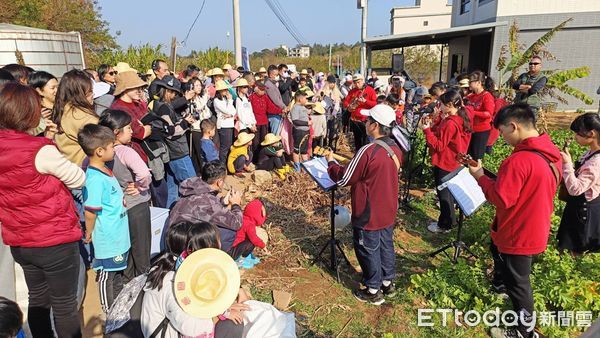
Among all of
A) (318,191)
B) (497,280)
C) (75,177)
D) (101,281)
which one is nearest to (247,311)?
(101,281)

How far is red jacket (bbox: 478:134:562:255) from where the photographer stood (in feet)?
9.77

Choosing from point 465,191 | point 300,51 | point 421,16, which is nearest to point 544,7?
point 465,191

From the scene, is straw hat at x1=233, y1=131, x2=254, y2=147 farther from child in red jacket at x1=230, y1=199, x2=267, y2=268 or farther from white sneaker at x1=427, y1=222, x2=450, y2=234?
white sneaker at x1=427, y1=222, x2=450, y2=234

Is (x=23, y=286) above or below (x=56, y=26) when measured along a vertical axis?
below

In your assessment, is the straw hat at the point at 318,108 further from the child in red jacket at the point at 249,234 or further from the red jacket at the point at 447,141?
the child in red jacket at the point at 249,234

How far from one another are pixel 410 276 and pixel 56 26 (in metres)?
24.0

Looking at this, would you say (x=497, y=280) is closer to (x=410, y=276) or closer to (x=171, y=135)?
(x=410, y=276)

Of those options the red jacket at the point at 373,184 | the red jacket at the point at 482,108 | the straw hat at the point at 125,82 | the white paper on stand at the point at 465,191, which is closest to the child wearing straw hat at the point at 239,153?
the straw hat at the point at 125,82

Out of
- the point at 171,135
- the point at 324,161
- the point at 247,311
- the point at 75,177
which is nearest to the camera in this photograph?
the point at 75,177

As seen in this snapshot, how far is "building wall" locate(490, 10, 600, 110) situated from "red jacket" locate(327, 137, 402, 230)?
13866mm

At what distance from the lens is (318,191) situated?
682cm

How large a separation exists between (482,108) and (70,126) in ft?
19.9

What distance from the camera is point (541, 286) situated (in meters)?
3.76

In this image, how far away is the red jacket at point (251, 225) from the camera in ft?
13.3
